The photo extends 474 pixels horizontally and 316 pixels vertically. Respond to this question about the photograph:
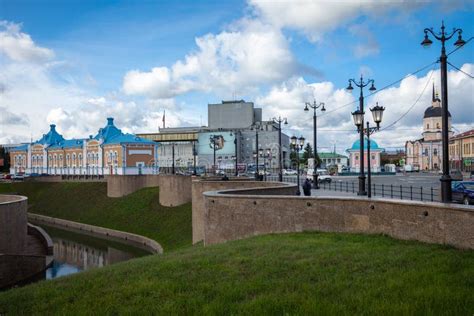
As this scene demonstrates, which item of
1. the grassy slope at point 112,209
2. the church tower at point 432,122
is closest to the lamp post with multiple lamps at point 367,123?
the grassy slope at point 112,209

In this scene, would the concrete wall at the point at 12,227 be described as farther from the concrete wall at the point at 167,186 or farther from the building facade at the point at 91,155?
the building facade at the point at 91,155

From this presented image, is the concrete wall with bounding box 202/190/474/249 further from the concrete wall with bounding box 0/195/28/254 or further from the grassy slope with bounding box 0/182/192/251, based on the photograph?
the grassy slope with bounding box 0/182/192/251

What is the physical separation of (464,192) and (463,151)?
6815 centimetres

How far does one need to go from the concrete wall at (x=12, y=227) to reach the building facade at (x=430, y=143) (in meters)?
79.0

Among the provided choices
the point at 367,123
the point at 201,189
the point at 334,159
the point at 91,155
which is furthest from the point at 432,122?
the point at 367,123

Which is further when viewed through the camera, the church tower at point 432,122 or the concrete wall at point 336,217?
the church tower at point 432,122

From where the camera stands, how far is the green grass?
6027 mm

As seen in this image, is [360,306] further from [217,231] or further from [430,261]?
[217,231]

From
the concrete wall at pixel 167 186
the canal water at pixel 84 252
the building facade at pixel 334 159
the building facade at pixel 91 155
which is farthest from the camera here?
the building facade at pixel 334 159

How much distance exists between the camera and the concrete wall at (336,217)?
9.89 m

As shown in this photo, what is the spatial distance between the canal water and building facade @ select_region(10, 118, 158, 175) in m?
19.8

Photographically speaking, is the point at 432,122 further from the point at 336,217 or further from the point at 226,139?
the point at 336,217

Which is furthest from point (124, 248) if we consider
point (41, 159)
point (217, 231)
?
point (41, 159)

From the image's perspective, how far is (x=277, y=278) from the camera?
Answer: 25.4 feet
